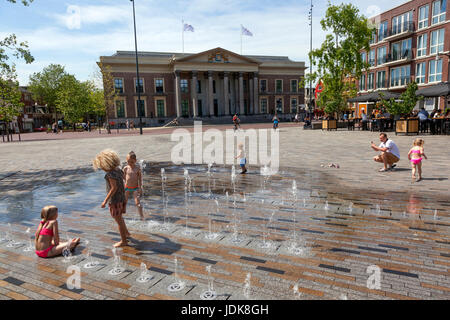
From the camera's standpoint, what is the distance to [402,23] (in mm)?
36062

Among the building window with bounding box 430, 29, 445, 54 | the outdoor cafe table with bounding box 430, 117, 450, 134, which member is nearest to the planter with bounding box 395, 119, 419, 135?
the outdoor cafe table with bounding box 430, 117, 450, 134

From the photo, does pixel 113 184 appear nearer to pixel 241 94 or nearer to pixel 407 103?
pixel 407 103

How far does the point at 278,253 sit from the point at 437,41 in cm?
3755

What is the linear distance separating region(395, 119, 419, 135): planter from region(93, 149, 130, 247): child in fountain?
66.1ft

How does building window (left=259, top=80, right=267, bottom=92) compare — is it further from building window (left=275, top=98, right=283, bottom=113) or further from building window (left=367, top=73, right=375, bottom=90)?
building window (left=367, top=73, right=375, bottom=90)

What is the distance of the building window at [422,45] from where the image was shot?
110 ft

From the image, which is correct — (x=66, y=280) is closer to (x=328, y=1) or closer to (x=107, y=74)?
(x=328, y=1)

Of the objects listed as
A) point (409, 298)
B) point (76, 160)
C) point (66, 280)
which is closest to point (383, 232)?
point (409, 298)

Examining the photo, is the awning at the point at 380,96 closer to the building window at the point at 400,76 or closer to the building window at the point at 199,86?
the building window at the point at 400,76

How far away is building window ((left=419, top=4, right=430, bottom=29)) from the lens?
32.7m

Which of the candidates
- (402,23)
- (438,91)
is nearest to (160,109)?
(402,23)

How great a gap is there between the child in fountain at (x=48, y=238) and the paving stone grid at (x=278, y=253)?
13cm

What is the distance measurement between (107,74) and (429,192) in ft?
154

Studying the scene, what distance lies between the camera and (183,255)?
407 cm
